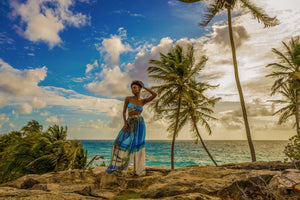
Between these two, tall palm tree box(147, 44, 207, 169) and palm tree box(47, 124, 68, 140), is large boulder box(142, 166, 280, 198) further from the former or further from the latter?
tall palm tree box(147, 44, 207, 169)

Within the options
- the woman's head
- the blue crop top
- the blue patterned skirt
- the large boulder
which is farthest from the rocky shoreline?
the woman's head

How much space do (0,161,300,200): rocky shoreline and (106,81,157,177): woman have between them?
16.5 inches

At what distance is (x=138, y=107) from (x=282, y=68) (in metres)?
16.9

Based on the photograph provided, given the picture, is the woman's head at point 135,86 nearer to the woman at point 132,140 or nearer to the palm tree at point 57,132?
the woman at point 132,140

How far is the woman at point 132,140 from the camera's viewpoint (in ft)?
18.0

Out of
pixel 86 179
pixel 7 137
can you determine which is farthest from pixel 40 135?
pixel 7 137

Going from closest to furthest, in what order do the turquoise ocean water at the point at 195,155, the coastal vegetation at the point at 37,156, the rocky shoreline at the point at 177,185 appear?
the rocky shoreline at the point at 177,185, the coastal vegetation at the point at 37,156, the turquoise ocean water at the point at 195,155

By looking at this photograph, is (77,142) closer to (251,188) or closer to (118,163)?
(118,163)

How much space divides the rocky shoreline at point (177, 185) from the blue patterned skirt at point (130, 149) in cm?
35

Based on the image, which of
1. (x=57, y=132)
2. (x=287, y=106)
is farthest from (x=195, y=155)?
(x=57, y=132)

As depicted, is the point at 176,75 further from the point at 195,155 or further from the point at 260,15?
the point at 195,155

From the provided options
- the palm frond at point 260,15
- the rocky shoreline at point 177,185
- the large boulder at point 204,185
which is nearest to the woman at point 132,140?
the rocky shoreline at point 177,185

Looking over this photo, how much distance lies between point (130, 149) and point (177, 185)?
95.3 inches

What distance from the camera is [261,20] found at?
1055cm
